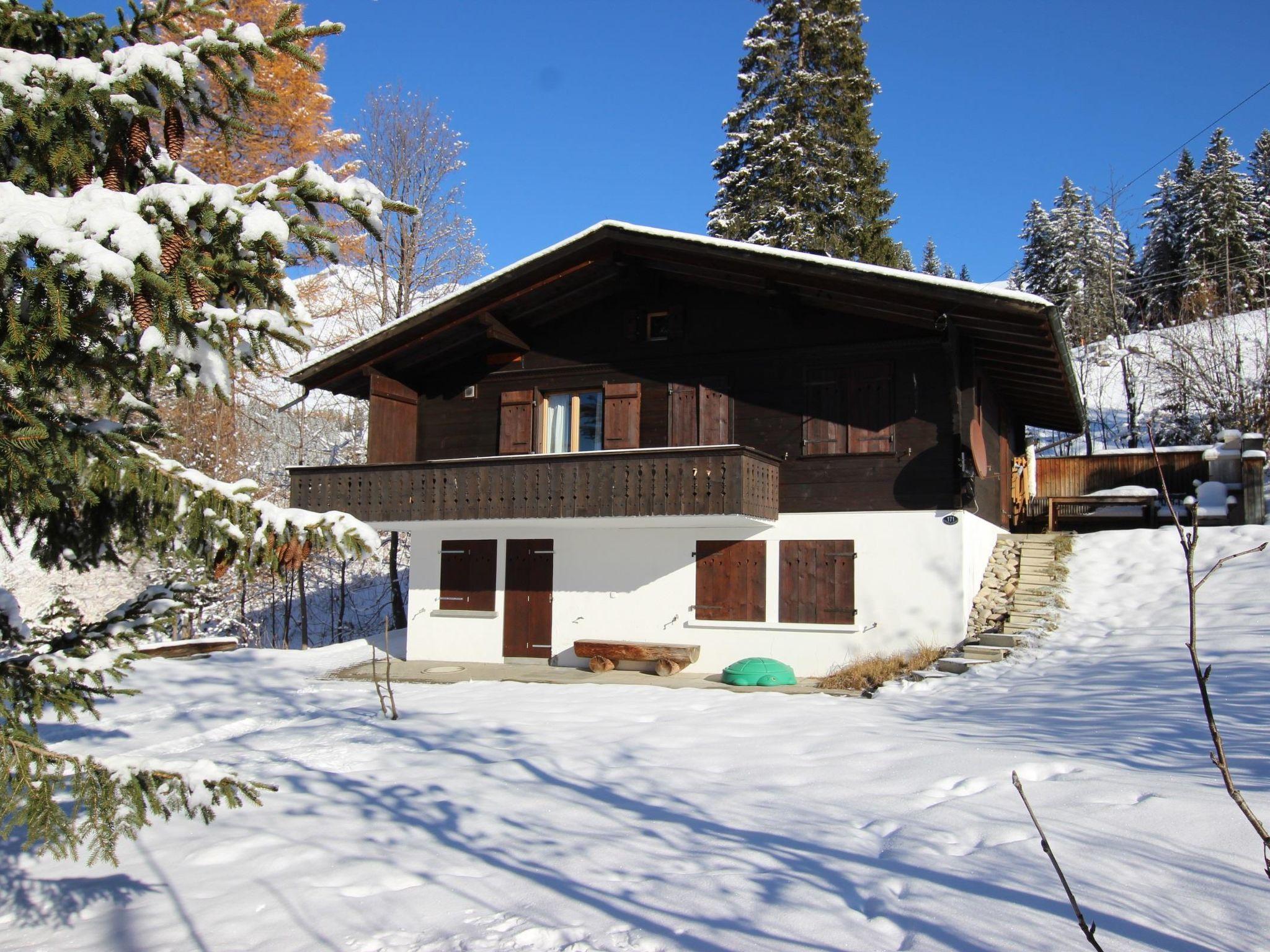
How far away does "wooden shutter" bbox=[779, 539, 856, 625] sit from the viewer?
575 inches

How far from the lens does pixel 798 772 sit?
7508mm

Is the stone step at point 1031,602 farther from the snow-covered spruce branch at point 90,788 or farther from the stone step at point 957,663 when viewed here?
the snow-covered spruce branch at point 90,788

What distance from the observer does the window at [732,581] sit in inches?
595

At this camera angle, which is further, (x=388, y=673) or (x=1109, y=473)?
(x=1109, y=473)

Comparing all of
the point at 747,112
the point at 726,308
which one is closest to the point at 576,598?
the point at 726,308

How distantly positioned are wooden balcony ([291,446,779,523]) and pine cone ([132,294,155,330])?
10145 mm

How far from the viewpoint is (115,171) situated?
4.97 meters

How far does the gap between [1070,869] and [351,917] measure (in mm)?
3780

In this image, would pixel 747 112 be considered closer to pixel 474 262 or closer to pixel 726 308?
pixel 474 262

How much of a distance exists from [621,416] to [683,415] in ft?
3.65

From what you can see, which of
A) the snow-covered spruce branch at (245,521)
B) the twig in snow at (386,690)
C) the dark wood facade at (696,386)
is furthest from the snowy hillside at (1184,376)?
the snow-covered spruce branch at (245,521)

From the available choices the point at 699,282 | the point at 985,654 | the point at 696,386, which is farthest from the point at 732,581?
the point at 699,282

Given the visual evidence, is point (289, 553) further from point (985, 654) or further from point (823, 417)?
point (823, 417)

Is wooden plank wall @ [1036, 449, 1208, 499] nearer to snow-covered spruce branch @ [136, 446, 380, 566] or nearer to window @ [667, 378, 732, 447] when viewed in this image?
window @ [667, 378, 732, 447]
